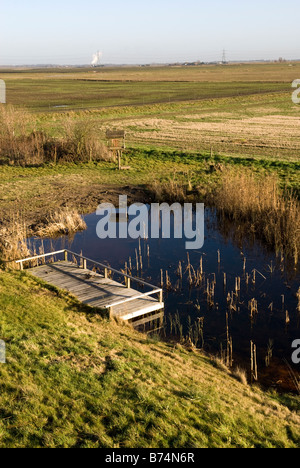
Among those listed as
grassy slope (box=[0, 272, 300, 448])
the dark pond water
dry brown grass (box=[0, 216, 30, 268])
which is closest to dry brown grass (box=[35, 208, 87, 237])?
the dark pond water

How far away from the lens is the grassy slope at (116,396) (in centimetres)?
838

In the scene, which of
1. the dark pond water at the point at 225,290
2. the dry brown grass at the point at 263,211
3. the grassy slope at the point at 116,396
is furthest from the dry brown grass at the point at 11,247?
the dry brown grass at the point at 263,211

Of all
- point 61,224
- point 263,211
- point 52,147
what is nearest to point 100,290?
point 61,224

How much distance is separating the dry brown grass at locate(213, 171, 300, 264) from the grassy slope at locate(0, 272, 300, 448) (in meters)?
9.64

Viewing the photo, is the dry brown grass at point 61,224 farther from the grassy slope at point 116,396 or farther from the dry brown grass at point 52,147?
the dry brown grass at point 52,147

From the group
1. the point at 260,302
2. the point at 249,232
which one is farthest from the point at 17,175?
the point at 260,302

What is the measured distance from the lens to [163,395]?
385 inches

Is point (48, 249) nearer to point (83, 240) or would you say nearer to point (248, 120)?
point (83, 240)

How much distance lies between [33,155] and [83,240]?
1575cm

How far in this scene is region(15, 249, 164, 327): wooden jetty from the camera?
1543cm

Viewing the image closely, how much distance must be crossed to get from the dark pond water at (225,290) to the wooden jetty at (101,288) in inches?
27.6

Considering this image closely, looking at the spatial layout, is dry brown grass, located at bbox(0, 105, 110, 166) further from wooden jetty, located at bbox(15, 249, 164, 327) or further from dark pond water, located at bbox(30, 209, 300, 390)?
wooden jetty, located at bbox(15, 249, 164, 327)

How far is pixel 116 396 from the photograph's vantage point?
9617mm

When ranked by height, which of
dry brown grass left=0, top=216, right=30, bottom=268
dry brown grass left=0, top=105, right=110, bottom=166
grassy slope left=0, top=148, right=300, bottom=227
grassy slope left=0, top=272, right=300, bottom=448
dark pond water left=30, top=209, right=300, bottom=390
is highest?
dry brown grass left=0, top=105, right=110, bottom=166
